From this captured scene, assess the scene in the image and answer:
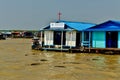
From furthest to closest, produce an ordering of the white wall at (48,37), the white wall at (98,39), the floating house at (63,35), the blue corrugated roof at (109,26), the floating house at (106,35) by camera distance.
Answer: the white wall at (48,37) → the floating house at (63,35) → the white wall at (98,39) → the floating house at (106,35) → the blue corrugated roof at (109,26)

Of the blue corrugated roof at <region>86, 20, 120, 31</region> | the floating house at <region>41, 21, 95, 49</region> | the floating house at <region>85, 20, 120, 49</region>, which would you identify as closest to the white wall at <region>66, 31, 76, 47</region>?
the floating house at <region>41, 21, 95, 49</region>

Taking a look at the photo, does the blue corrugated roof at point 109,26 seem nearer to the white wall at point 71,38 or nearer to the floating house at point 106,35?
the floating house at point 106,35

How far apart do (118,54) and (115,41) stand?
7.67 ft

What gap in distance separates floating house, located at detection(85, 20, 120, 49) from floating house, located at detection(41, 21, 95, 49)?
4.68 ft

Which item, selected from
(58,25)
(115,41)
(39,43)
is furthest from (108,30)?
(39,43)

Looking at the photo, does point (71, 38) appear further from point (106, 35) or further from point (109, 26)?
point (109, 26)

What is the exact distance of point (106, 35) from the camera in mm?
29531

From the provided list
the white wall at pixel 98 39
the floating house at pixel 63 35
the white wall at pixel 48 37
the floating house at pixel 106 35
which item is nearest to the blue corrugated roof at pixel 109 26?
the floating house at pixel 106 35

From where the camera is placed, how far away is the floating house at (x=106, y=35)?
2897 centimetres

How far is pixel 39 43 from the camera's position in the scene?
117ft

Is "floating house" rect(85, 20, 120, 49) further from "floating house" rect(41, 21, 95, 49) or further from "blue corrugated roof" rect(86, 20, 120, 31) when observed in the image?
"floating house" rect(41, 21, 95, 49)

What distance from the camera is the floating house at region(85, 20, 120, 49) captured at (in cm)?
2897

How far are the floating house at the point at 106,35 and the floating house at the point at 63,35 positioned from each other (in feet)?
4.68

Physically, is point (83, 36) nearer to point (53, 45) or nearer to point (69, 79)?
point (53, 45)
